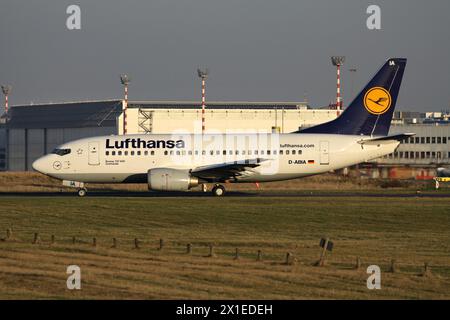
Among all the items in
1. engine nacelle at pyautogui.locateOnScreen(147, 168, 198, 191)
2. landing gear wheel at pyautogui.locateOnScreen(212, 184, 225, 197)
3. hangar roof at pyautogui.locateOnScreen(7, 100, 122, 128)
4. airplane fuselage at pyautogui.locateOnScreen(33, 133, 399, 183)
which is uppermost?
hangar roof at pyautogui.locateOnScreen(7, 100, 122, 128)

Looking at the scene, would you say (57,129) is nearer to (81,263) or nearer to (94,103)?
(94,103)

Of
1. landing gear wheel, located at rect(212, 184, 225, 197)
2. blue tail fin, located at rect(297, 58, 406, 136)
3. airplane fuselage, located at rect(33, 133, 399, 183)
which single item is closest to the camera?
airplane fuselage, located at rect(33, 133, 399, 183)

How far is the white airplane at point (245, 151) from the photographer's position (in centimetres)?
5931

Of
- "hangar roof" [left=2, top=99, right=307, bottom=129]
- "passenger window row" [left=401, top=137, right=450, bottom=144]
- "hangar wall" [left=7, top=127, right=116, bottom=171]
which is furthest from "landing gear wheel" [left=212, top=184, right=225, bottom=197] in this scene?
"hangar wall" [left=7, top=127, right=116, bottom=171]

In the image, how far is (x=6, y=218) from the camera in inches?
1845

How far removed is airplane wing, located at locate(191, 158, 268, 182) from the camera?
57625 mm

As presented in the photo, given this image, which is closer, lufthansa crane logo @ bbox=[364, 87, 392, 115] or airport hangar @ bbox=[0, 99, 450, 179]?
lufthansa crane logo @ bbox=[364, 87, 392, 115]

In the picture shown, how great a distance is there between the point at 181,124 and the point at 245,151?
60.0m

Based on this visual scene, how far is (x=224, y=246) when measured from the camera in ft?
120

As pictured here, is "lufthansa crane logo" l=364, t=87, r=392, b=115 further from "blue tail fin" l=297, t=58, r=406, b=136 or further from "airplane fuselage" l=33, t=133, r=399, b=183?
"airplane fuselage" l=33, t=133, r=399, b=183

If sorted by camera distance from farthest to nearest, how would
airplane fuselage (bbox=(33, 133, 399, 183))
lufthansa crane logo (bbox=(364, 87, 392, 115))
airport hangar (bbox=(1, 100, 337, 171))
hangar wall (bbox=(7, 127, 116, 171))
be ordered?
hangar wall (bbox=(7, 127, 116, 171))
airport hangar (bbox=(1, 100, 337, 171))
lufthansa crane logo (bbox=(364, 87, 392, 115))
airplane fuselage (bbox=(33, 133, 399, 183))

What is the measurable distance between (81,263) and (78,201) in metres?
24.4

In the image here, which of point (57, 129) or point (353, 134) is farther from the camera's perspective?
point (57, 129)
